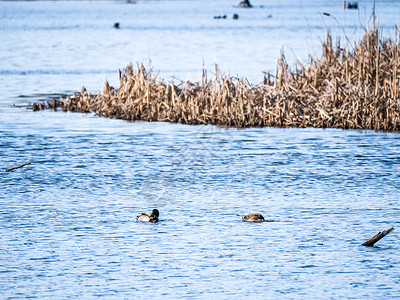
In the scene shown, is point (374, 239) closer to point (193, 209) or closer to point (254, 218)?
point (254, 218)

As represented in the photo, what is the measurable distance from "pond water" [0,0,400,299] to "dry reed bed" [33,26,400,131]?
54cm

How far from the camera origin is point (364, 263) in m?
9.35

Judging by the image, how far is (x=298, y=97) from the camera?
21.2 metres

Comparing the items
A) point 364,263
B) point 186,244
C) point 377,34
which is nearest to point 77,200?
point 186,244

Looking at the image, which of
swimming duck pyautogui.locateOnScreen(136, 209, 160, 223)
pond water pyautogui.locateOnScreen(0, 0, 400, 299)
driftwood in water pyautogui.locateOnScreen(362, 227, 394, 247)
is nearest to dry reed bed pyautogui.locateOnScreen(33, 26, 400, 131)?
pond water pyautogui.locateOnScreen(0, 0, 400, 299)

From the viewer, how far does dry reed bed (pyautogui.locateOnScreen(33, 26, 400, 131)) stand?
2033cm

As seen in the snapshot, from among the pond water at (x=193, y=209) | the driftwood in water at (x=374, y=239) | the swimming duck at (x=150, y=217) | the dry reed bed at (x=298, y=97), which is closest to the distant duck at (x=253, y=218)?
the pond water at (x=193, y=209)

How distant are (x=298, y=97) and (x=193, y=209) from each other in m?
9.64

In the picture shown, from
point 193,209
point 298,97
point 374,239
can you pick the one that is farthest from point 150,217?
point 298,97

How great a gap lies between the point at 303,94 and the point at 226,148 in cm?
414

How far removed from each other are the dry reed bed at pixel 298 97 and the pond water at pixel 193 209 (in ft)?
1.78

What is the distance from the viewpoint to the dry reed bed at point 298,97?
20.3 meters

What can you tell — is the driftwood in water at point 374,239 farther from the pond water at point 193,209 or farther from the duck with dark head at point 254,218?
the duck with dark head at point 254,218

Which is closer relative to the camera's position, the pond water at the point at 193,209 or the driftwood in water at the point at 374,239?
the pond water at the point at 193,209
